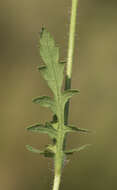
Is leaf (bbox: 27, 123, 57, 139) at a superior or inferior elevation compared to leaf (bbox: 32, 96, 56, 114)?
inferior

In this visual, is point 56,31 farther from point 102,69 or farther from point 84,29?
point 102,69

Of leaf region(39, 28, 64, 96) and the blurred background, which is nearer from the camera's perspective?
leaf region(39, 28, 64, 96)

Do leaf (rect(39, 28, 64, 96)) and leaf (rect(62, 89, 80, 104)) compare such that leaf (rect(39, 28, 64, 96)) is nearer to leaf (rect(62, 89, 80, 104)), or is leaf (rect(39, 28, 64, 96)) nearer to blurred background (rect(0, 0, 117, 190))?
leaf (rect(62, 89, 80, 104))

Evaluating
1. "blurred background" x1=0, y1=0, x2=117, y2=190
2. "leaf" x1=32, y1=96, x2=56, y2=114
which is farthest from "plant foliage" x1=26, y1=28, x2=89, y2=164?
"blurred background" x1=0, y1=0, x2=117, y2=190

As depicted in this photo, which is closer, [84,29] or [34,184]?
[34,184]

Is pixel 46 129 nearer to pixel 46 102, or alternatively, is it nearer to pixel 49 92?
pixel 46 102

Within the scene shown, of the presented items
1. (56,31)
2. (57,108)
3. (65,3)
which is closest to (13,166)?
(56,31)
